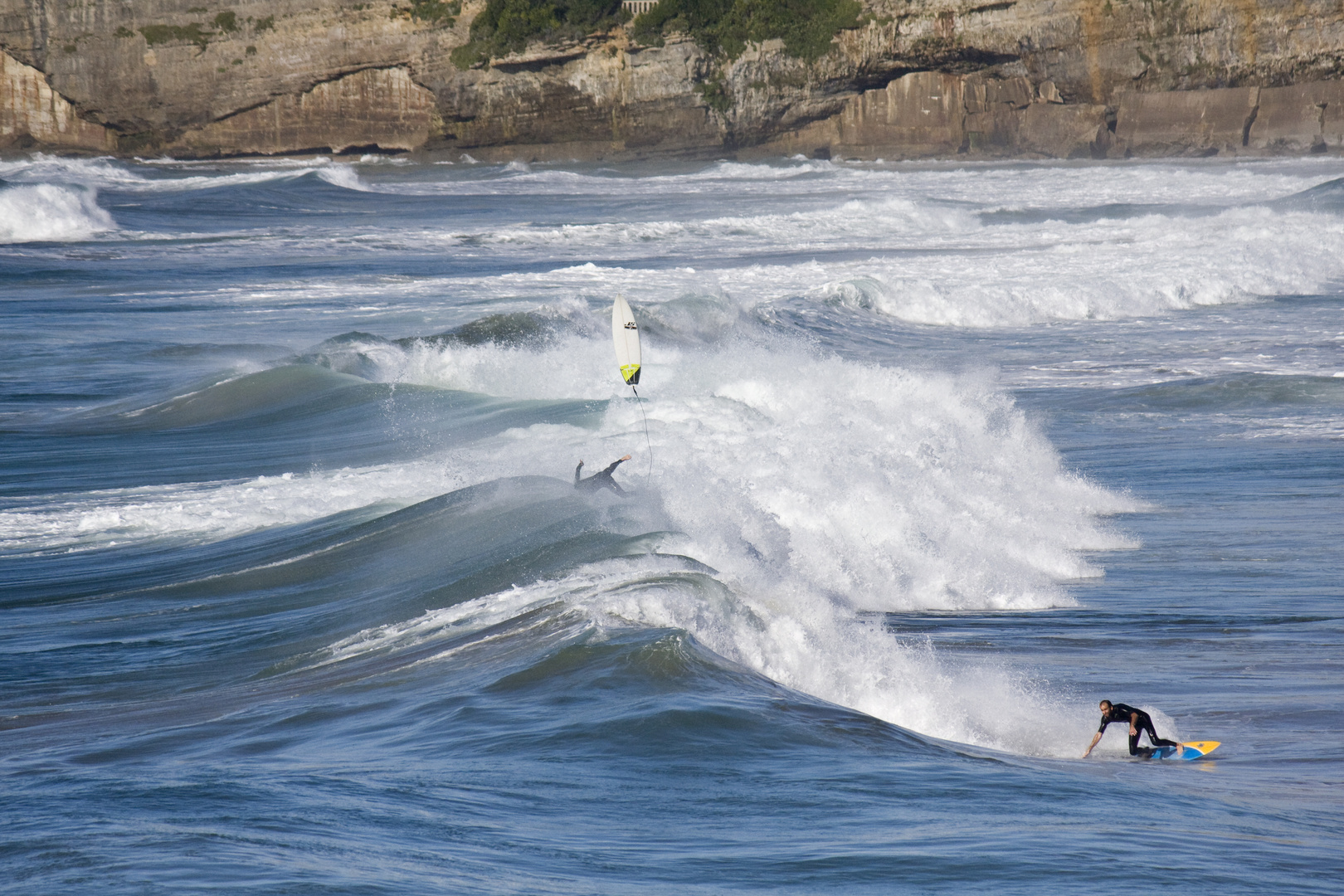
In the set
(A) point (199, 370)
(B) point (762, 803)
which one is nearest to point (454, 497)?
(B) point (762, 803)

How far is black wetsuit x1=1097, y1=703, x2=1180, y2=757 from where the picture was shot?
5254mm

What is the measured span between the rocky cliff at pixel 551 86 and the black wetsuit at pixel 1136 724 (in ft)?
138

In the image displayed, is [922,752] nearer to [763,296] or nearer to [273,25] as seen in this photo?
[763,296]

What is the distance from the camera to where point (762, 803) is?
450 cm

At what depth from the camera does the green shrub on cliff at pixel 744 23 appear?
157 feet

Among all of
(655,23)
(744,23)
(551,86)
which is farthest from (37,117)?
(744,23)

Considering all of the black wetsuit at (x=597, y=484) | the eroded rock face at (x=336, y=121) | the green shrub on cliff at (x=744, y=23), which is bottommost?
the black wetsuit at (x=597, y=484)

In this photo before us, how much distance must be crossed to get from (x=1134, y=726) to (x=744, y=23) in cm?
4649

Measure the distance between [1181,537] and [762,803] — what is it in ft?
16.9

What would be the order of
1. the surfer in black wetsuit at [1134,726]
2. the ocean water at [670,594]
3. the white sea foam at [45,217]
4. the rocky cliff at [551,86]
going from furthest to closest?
1. the rocky cliff at [551,86]
2. the white sea foam at [45,217]
3. the surfer in black wetsuit at [1134,726]
4. the ocean water at [670,594]

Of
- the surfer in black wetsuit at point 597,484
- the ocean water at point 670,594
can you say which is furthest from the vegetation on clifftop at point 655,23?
the surfer in black wetsuit at point 597,484

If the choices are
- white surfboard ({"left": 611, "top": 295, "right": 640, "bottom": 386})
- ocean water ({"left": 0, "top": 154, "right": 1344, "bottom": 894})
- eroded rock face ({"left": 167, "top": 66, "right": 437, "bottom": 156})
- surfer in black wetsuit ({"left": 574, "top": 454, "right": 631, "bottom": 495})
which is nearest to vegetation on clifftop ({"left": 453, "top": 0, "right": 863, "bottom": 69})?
eroded rock face ({"left": 167, "top": 66, "right": 437, "bottom": 156})

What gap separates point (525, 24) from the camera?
4822 cm

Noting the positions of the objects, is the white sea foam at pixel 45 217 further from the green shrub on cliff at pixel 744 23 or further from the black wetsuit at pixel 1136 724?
the black wetsuit at pixel 1136 724
